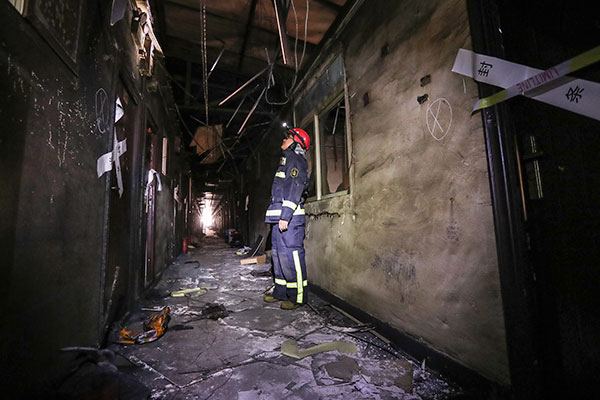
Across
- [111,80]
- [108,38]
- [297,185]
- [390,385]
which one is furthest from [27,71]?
[390,385]

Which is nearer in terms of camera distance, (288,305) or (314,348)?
(314,348)

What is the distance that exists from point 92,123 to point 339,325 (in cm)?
298

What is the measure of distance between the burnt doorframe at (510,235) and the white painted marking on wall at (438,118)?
9.8 inches

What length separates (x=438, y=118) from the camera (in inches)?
75.1

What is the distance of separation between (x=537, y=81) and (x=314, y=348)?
2433 millimetres

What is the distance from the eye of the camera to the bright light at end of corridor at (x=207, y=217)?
2536cm

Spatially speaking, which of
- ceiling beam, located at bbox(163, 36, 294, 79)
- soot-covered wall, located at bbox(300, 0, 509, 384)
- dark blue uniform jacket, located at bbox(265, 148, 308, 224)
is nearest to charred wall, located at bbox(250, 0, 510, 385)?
soot-covered wall, located at bbox(300, 0, 509, 384)

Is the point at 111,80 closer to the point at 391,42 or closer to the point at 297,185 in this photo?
the point at 297,185

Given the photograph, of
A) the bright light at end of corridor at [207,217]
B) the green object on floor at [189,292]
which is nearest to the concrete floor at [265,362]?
the green object on floor at [189,292]

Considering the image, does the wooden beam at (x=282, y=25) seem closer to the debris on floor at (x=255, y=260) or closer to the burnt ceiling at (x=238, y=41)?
the burnt ceiling at (x=238, y=41)

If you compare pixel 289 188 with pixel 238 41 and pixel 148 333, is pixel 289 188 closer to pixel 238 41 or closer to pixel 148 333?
pixel 148 333

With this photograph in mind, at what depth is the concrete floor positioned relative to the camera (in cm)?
162

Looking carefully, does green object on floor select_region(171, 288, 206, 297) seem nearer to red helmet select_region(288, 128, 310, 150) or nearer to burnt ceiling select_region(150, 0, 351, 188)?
red helmet select_region(288, 128, 310, 150)

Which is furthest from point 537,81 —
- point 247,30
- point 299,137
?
point 247,30
